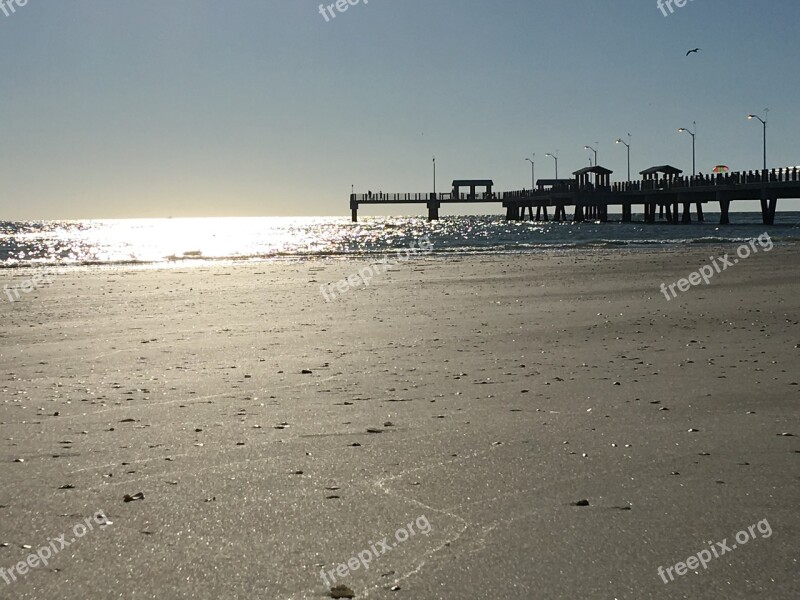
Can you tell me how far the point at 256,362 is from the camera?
9.73 m

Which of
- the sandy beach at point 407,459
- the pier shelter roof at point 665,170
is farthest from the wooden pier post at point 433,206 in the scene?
the sandy beach at point 407,459

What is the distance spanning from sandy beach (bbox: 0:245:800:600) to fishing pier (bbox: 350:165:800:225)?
59499mm

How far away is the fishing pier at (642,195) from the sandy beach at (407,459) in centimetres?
5950

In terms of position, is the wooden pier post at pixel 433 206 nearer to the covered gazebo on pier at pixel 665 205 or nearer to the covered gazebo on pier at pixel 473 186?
the covered gazebo on pier at pixel 473 186

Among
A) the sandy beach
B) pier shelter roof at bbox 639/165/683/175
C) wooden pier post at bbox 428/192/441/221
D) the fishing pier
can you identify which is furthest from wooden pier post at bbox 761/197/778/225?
wooden pier post at bbox 428/192/441/221

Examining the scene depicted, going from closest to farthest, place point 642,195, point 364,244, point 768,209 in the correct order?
point 364,244 → point 768,209 → point 642,195

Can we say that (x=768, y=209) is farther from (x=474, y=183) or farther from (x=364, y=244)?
(x=474, y=183)

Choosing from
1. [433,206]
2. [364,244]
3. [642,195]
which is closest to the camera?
[364,244]

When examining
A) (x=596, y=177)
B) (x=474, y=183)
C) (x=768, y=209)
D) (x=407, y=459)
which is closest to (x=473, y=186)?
(x=474, y=183)

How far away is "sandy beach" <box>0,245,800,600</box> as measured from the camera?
3.91 meters

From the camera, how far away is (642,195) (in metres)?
93.8

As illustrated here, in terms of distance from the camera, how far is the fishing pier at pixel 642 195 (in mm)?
68688

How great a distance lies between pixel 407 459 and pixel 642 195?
9212 cm

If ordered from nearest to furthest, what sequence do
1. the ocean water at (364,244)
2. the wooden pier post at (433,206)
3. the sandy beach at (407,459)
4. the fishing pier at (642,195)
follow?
the sandy beach at (407,459)
the ocean water at (364,244)
the fishing pier at (642,195)
the wooden pier post at (433,206)
